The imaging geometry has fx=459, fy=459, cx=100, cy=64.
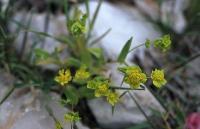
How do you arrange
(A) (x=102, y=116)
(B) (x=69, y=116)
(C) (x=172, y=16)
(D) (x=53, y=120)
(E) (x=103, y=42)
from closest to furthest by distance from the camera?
(B) (x=69, y=116)
(D) (x=53, y=120)
(A) (x=102, y=116)
(E) (x=103, y=42)
(C) (x=172, y=16)

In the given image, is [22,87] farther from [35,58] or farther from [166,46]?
[166,46]

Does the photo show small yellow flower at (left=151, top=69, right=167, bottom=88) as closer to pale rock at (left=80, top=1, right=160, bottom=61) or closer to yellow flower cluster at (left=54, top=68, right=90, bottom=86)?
yellow flower cluster at (left=54, top=68, right=90, bottom=86)

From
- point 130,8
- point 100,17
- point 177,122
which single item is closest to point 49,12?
point 100,17

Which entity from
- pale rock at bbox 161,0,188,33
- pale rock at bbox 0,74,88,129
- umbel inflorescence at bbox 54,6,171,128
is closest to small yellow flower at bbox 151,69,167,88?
umbel inflorescence at bbox 54,6,171,128

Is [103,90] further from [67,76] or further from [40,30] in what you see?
[40,30]

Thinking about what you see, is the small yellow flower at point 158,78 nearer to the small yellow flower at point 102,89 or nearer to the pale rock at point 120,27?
the small yellow flower at point 102,89

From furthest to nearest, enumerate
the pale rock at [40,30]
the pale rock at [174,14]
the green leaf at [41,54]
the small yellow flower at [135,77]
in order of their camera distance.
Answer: the pale rock at [174,14] < the pale rock at [40,30] < the green leaf at [41,54] < the small yellow flower at [135,77]

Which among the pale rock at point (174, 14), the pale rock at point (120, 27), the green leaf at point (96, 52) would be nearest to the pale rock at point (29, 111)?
the green leaf at point (96, 52)

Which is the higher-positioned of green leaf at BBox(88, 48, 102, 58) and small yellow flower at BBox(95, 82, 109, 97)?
green leaf at BBox(88, 48, 102, 58)

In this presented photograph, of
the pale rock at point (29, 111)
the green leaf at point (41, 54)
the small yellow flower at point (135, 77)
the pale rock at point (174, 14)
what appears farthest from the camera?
the pale rock at point (174, 14)
